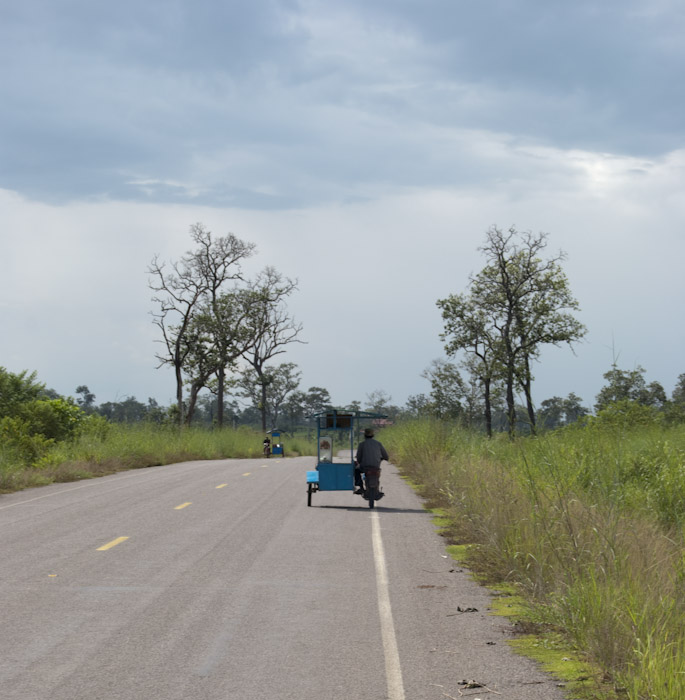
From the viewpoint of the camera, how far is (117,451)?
3703cm

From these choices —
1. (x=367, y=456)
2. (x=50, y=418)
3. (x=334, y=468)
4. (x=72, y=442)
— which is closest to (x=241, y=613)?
(x=367, y=456)

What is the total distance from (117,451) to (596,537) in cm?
2984

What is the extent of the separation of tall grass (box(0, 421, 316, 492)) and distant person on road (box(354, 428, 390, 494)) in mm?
9849

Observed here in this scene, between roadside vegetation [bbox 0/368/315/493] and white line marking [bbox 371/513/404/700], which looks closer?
white line marking [bbox 371/513/404/700]

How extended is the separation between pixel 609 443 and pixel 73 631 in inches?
353

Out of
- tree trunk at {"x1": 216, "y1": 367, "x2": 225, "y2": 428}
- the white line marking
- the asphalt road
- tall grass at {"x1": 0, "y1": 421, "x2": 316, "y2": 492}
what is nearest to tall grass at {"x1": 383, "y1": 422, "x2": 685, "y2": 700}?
the asphalt road

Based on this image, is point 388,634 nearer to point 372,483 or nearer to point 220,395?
point 372,483

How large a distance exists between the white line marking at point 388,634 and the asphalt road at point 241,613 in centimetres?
3

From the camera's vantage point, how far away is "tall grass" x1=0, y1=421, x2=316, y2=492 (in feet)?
89.7

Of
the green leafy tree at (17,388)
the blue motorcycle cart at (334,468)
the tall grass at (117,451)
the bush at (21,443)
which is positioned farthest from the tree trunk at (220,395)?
the blue motorcycle cart at (334,468)

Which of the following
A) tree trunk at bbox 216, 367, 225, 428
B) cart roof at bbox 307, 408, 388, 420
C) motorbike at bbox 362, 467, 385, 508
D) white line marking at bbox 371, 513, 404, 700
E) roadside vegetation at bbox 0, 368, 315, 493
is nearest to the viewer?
white line marking at bbox 371, 513, 404, 700

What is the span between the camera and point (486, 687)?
6.82m

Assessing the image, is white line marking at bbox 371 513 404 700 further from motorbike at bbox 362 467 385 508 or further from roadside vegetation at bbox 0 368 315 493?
roadside vegetation at bbox 0 368 315 493

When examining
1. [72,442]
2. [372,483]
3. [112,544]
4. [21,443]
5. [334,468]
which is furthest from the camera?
[72,442]
